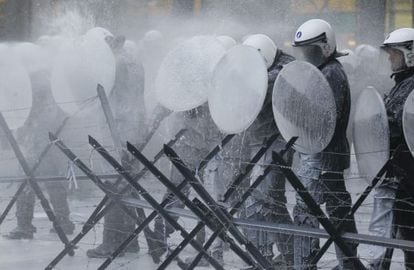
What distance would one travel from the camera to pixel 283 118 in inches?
246

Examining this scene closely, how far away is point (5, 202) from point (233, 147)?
144 inches

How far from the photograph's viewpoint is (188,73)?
293 inches

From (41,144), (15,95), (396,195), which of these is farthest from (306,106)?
(41,144)

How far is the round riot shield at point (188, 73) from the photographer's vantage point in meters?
7.33

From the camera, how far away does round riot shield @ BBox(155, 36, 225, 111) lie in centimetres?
733

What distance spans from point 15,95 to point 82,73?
688mm

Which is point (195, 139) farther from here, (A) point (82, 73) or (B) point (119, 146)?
(A) point (82, 73)

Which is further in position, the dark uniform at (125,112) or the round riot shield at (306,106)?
the dark uniform at (125,112)

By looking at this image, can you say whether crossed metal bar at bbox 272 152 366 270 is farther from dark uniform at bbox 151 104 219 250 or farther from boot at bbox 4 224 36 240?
boot at bbox 4 224 36 240

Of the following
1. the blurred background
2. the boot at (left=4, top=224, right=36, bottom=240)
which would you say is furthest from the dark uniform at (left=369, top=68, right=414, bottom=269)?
the blurred background

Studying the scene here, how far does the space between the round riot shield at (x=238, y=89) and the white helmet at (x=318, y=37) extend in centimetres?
55

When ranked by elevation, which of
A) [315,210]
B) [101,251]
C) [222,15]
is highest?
[315,210]

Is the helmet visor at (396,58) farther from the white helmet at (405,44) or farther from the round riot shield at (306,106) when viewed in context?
the round riot shield at (306,106)

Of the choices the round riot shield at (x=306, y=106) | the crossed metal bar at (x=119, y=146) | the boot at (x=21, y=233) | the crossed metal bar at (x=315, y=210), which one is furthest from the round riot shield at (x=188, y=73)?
the boot at (x=21, y=233)
